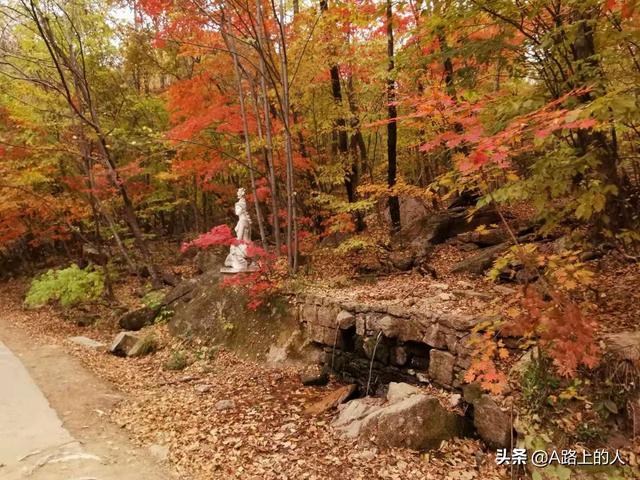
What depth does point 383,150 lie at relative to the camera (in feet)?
49.4

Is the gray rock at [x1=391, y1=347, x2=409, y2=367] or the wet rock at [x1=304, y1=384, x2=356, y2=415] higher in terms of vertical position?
the gray rock at [x1=391, y1=347, x2=409, y2=367]

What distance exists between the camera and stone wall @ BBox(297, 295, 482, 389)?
532 cm

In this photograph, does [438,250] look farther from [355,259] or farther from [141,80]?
[141,80]

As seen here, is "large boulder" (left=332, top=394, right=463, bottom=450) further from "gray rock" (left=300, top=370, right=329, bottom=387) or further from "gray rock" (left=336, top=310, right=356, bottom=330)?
"gray rock" (left=336, top=310, right=356, bottom=330)

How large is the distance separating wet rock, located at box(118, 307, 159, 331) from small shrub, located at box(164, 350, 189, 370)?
3171 mm

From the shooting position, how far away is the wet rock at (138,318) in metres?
11.5

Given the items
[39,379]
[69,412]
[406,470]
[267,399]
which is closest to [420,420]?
[406,470]

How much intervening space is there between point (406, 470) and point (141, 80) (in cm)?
1876

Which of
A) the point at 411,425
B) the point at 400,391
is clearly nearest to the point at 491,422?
the point at 411,425

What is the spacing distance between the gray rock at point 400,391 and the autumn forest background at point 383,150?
0.92 m

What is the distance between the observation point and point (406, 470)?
4.17m

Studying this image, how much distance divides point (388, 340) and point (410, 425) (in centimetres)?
183

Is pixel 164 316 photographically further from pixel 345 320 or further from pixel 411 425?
pixel 411 425

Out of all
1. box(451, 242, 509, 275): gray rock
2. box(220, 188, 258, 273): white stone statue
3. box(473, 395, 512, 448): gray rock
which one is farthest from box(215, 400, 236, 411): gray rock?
box(451, 242, 509, 275): gray rock
